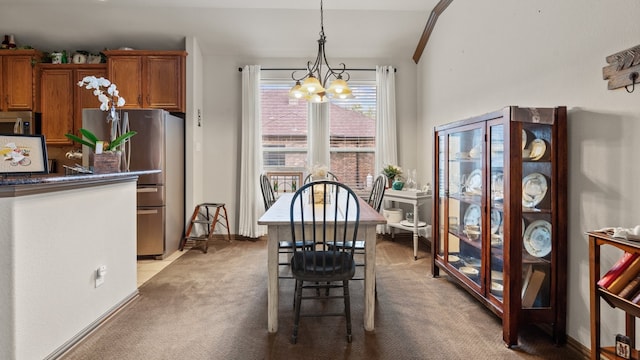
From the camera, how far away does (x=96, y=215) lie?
82.7 inches

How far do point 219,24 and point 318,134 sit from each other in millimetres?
1925

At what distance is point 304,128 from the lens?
467 centimetres

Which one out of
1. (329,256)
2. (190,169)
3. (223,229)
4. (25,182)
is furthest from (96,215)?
(223,229)

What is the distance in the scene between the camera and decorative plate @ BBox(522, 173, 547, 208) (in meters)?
1.99

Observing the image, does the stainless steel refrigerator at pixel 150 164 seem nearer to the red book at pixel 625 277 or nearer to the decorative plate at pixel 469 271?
the decorative plate at pixel 469 271

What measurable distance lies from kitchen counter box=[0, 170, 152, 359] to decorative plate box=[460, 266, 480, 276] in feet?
8.90

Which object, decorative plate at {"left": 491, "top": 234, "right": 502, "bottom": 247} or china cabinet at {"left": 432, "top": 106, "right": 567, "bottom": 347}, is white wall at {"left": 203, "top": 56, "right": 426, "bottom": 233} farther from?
decorative plate at {"left": 491, "top": 234, "right": 502, "bottom": 247}

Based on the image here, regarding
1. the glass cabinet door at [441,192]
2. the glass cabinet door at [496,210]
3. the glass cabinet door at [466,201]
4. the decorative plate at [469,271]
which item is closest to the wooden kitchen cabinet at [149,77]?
the glass cabinet door at [441,192]

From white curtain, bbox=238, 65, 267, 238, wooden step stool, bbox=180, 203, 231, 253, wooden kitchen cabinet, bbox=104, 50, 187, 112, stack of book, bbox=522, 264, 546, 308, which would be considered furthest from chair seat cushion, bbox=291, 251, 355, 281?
wooden kitchen cabinet, bbox=104, 50, 187, 112

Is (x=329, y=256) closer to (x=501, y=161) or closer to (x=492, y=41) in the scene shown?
(x=501, y=161)

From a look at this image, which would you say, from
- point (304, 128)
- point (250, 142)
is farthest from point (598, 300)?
point (250, 142)

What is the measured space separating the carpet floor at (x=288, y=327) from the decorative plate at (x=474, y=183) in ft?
2.89

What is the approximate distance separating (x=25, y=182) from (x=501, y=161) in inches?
106

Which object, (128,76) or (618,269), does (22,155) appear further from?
(618,269)
